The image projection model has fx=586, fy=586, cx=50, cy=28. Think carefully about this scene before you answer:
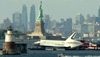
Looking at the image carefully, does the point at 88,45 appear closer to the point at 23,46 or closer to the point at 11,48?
the point at 23,46

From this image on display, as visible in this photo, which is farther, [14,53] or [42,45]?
[42,45]

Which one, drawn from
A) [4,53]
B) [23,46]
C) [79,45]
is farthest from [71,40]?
[4,53]

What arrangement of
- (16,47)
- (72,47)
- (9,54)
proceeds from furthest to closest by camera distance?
(72,47)
(16,47)
(9,54)

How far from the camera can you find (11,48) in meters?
87.2

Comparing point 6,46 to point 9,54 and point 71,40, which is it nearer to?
point 9,54

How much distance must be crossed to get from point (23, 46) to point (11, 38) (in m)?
10.7

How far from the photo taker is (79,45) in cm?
14500

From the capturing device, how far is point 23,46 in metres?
97.6

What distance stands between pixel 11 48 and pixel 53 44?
59.9 m

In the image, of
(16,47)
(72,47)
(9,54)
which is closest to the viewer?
(9,54)

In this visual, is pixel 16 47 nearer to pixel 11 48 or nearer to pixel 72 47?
pixel 11 48

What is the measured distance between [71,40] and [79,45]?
12.9 feet

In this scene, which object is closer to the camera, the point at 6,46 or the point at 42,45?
the point at 6,46

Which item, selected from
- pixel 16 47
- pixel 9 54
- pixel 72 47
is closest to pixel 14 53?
pixel 9 54
